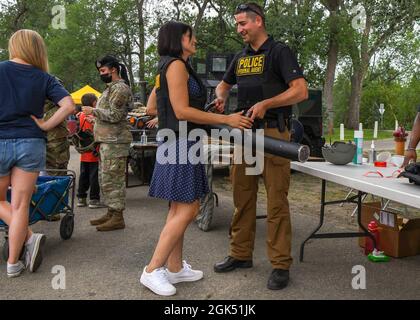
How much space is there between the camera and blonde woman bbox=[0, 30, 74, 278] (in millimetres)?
3385

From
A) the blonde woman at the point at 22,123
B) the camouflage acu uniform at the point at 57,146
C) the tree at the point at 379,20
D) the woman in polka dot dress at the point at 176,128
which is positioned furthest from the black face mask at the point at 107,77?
the tree at the point at 379,20

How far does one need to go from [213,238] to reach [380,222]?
1.64 meters

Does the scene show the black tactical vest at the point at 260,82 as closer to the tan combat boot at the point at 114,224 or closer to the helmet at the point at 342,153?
the helmet at the point at 342,153

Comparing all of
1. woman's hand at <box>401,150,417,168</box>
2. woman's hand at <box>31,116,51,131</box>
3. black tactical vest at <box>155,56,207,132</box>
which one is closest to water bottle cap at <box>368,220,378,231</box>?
woman's hand at <box>401,150,417,168</box>

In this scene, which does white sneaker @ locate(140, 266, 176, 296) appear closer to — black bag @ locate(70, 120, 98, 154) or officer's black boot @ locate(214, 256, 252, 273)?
officer's black boot @ locate(214, 256, 252, 273)

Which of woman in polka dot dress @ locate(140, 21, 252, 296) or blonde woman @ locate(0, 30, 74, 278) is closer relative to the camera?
woman in polka dot dress @ locate(140, 21, 252, 296)

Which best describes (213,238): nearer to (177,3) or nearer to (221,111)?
(221,111)

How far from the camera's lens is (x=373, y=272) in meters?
3.70

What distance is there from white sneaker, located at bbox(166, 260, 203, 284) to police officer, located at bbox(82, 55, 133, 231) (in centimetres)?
177

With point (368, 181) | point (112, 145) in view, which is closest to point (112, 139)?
point (112, 145)

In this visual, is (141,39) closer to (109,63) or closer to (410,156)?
(109,63)

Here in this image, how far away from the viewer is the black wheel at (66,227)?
4.54 m

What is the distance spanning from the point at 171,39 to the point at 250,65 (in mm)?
688

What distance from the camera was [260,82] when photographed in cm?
333
